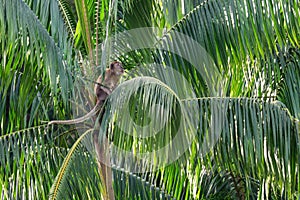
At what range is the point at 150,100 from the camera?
12.7 ft

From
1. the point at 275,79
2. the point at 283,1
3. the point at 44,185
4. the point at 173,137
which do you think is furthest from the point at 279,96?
the point at 44,185

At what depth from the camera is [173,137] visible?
165 inches

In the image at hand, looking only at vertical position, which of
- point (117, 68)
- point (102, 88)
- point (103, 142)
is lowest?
point (103, 142)

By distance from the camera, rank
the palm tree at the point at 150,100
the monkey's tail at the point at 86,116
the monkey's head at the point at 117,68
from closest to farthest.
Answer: the palm tree at the point at 150,100 → the monkey's tail at the point at 86,116 → the monkey's head at the point at 117,68

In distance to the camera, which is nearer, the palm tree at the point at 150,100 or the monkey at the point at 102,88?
the palm tree at the point at 150,100

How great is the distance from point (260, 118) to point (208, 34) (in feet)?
2.50

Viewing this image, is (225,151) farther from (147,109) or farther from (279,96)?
(279,96)

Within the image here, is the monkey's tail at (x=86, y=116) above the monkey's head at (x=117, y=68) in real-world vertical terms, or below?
below

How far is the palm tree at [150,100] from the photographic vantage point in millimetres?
4066

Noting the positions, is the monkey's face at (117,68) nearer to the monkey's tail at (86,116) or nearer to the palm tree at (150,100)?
the palm tree at (150,100)

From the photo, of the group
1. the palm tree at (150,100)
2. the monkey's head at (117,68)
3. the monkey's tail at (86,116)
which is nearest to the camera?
the palm tree at (150,100)

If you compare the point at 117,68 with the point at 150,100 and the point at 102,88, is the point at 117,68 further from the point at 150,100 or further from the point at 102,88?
the point at 150,100

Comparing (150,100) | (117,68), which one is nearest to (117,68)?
(117,68)

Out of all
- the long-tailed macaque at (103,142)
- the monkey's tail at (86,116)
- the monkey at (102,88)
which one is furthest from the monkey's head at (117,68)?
the monkey's tail at (86,116)
